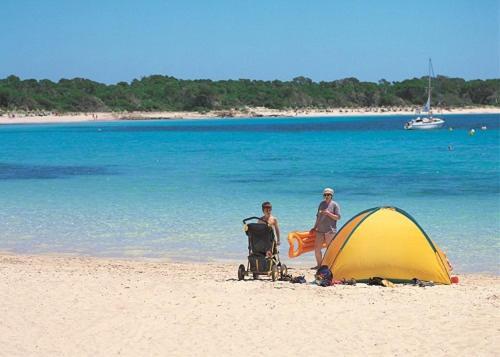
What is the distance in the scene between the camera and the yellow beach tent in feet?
33.6

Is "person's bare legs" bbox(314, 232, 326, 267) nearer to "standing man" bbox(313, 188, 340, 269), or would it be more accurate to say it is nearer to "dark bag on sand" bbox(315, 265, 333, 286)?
"standing man" bbox(313, 188, 340, 269)

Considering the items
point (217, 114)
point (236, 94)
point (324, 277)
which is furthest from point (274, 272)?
point (236, 94)

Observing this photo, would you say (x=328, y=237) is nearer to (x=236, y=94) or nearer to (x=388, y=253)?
(x=388, y=253)

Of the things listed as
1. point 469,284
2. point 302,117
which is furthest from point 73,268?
point 302,117

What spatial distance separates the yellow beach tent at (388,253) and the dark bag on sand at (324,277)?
0.29 meters

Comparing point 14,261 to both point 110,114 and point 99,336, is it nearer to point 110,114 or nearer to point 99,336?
point 99,336

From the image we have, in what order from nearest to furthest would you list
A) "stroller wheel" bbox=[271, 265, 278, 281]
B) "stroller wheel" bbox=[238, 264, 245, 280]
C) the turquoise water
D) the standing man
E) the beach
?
1. the beach
2. "stroller wheel" bbox=[271, 265, 278, 281]
3. "stroller wheel" bbox=[238, 264, 245, 280]
4. the standing man
5. the turquoise water

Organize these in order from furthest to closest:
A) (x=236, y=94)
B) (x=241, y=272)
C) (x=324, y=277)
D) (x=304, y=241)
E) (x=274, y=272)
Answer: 1. (x=236, y=94)
2. (x=304, y=241)
3. (x=241, y=272)
4. (x=274, y=272)
5. (x=324, y=277)

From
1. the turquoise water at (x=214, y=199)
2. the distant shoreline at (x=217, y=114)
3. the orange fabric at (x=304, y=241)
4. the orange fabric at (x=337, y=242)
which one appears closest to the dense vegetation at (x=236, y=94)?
the distant shoreline at (x=217, y=114)

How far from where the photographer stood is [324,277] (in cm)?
1005

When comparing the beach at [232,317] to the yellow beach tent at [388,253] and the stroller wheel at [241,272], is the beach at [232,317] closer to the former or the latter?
the stroller wheel at [241,272]

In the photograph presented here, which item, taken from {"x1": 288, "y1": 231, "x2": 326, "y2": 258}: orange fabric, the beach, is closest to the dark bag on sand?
the beach

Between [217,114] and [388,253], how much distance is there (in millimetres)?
148262

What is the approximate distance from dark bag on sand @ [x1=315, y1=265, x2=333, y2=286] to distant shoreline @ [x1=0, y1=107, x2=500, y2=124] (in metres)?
121
